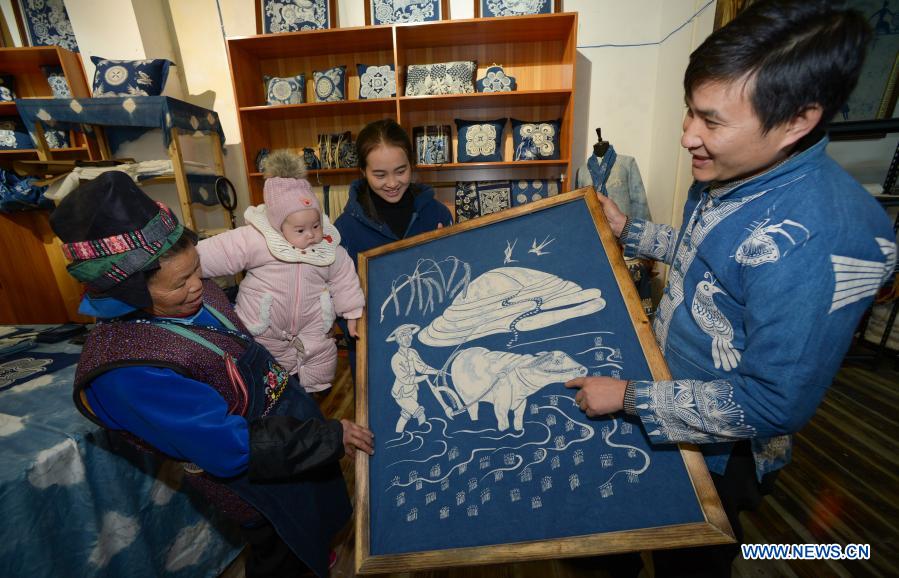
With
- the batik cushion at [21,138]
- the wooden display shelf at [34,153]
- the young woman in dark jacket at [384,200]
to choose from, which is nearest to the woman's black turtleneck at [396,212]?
the young woman in dark jacket at [384,200]

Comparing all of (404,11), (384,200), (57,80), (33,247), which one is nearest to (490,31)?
(404,11)

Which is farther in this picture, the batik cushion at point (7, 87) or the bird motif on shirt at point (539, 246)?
the batik cushion at point (7, 87)

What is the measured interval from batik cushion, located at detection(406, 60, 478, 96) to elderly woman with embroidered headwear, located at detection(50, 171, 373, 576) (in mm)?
2633

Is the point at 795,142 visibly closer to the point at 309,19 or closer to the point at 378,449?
the point at 378,449

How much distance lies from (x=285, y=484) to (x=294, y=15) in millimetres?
3510

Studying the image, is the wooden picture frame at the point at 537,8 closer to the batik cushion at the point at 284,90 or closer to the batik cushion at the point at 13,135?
the batik cushion at the point at 284,90

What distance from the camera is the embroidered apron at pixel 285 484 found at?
0.91m

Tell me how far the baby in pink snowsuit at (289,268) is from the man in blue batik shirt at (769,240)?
952 mm

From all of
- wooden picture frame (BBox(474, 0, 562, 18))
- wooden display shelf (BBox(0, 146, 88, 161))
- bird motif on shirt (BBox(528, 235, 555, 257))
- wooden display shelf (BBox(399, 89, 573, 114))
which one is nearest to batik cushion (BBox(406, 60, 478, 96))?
wooden display shelf (BBox(399, 89, 573, 114))

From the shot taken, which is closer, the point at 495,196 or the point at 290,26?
the point at 290,26

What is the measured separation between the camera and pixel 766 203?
0.69 m

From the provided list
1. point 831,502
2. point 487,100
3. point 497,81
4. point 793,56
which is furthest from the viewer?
point 487,100

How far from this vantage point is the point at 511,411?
88cm

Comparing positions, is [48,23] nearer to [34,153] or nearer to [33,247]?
[34,153]
